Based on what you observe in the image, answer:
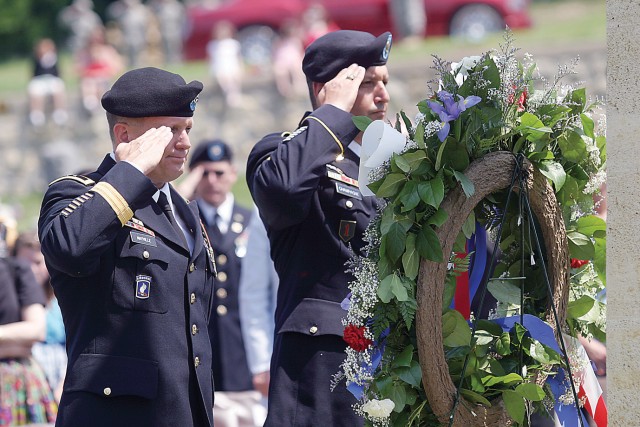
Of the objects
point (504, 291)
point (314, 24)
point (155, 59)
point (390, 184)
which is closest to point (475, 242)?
point (504, 291)

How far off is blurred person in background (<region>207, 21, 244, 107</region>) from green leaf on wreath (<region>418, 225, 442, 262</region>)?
14071 millimetres

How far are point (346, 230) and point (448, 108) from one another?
699mm

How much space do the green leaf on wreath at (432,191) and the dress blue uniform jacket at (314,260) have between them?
568 mm

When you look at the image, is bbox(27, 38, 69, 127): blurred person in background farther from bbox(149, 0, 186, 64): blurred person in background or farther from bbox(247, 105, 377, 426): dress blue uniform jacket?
bbox(247, 105, 377, 426): dress blue uniform jacket

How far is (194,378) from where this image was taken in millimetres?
3553

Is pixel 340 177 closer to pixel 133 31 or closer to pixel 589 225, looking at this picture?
pixel 589 225

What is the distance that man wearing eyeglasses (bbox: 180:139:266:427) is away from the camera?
245 inches

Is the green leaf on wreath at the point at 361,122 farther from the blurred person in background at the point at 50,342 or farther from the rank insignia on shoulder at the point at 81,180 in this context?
the blurred person in background at the point at 50,342

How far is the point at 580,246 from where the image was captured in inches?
143

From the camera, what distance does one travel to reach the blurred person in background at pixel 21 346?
560 cm

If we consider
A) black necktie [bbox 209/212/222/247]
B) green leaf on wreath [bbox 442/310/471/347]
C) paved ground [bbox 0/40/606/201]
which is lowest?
paved ground [bbox 0/40/606/201]

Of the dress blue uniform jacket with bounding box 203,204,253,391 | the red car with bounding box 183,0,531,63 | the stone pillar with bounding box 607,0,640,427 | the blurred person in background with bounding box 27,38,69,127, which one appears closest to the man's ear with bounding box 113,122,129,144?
the stone pillar with bounding box 607,0,640,427

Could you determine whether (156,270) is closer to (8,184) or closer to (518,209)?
(518,209)

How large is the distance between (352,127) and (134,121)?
73 cm
